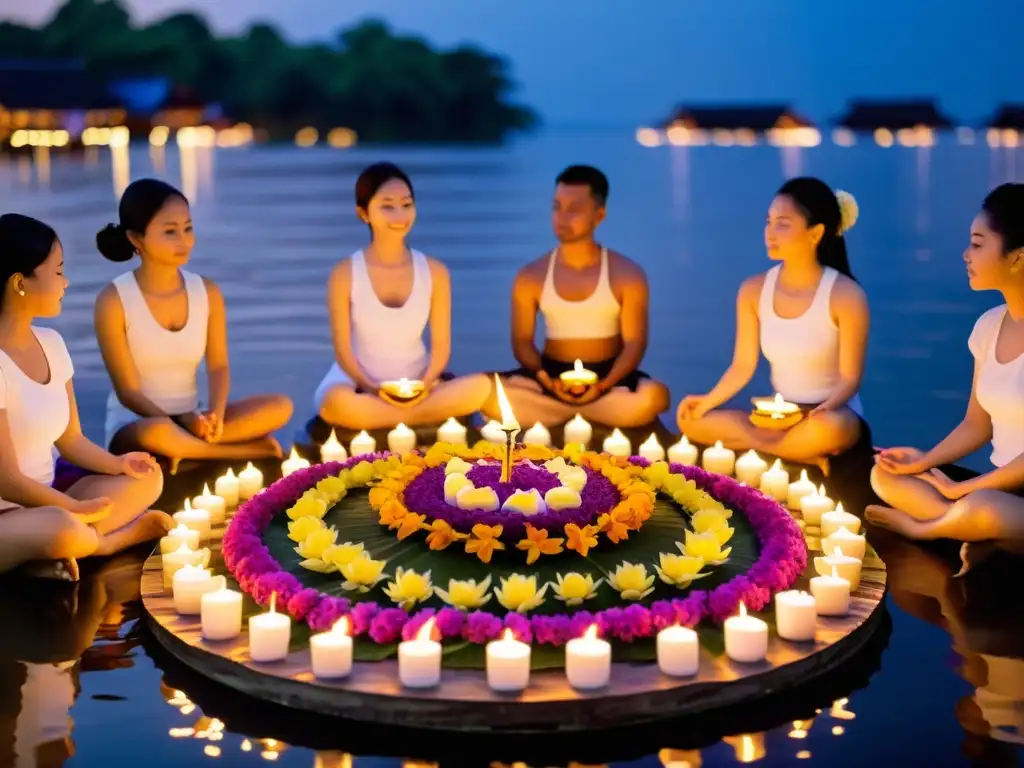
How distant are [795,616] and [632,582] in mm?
455

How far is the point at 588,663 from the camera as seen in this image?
11.0ft

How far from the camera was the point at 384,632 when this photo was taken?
11.9ft

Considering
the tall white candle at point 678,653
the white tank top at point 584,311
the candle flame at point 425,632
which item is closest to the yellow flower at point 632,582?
the tall white candle at point 678,653

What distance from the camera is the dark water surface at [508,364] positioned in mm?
3352

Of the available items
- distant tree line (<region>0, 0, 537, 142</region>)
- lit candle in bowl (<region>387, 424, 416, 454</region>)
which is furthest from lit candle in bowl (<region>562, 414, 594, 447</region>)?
distant tree line (<region>0, 0, 537, 142</region>)

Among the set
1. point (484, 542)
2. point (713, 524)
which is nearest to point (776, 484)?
point (713, 524)

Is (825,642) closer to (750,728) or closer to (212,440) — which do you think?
(750,728)

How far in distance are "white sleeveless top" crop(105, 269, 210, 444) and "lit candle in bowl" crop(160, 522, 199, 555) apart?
136cm

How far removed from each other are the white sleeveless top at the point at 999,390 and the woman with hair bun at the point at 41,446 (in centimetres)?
292

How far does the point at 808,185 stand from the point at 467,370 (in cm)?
283

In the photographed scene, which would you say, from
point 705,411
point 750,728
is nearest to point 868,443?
point 705,411

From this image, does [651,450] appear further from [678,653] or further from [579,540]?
[678,653]

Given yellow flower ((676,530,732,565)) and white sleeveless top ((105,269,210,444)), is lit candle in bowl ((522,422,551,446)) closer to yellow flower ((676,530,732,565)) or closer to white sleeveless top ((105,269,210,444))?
white sleeveless top ((105,269,210,444))

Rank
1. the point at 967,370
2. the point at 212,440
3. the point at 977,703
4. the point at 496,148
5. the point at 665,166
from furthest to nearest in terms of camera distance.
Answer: the point at 496,148, the point at 665,166, the point at 967,370, the point at 212,440, the point at 977,703
